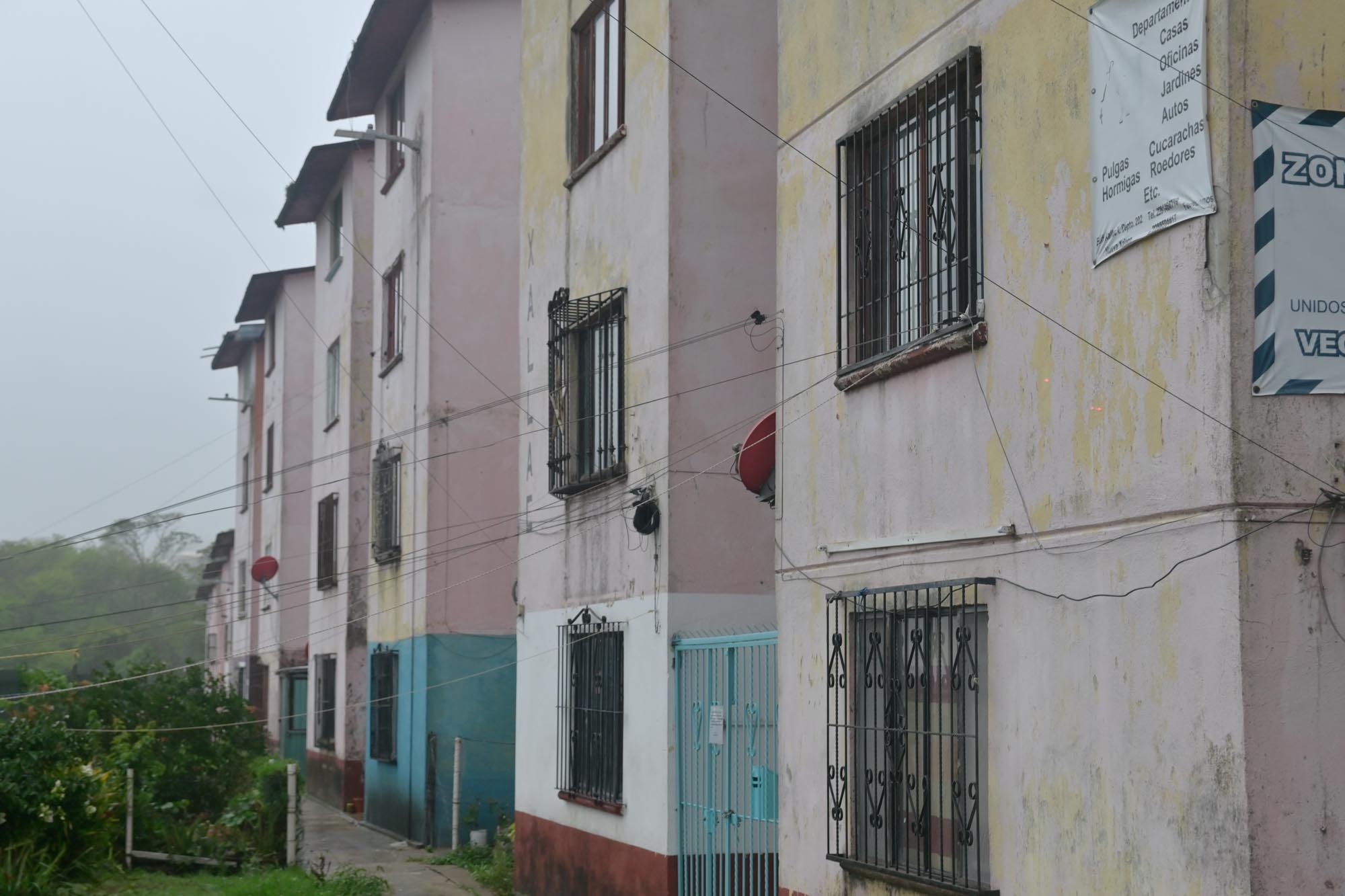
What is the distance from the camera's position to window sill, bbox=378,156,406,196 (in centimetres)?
2244

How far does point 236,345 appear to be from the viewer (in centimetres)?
4297

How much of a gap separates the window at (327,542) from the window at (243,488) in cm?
1470

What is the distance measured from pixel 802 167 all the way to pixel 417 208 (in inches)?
493

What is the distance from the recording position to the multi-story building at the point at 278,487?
1362 inches

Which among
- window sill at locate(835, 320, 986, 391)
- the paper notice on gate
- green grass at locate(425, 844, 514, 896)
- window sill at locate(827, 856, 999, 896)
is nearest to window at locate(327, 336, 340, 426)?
green grass at locate(425, 844, 514, 896)

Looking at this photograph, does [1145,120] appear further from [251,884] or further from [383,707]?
[383,707]

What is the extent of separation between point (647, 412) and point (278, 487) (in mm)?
24847

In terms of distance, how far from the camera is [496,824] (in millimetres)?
19109

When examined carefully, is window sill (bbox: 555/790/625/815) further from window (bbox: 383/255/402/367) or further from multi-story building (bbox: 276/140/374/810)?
multi-story building (bbox: 276/140/374/810)

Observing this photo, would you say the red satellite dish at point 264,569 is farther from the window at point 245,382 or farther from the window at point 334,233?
the window at point 245,382

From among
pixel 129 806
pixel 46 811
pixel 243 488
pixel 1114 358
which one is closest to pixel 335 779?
pixel 129 806

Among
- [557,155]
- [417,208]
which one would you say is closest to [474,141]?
[417,208]

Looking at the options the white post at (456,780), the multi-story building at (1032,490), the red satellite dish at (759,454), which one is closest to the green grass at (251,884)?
→ the white post at (456,780)

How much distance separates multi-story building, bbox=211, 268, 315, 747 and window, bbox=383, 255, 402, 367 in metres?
9.40
